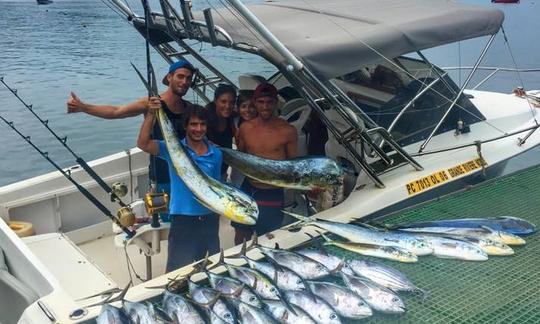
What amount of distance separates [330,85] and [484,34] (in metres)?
2.19

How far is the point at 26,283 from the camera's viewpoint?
13.2 feet

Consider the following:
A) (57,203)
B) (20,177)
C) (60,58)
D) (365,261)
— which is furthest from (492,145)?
(60,58)

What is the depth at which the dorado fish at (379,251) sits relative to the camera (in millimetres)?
4363

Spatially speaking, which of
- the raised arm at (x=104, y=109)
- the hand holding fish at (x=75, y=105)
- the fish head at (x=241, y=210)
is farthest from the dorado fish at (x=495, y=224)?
the hand holding fish at (x=75, y=105)

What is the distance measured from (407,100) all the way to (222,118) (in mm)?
2207

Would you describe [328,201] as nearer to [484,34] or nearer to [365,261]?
[365,261]

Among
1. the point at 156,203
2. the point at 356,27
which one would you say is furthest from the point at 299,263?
the point at 356,27

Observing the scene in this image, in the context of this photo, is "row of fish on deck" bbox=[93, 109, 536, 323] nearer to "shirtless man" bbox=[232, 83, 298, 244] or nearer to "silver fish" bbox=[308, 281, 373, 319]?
"silver fish" bbox=[308, 281, 373, 319]

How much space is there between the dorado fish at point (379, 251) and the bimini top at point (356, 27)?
4.62 feet

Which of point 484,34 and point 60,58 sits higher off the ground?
point 484,34

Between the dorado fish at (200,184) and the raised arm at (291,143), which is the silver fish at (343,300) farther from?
the raised arm at (291,143)

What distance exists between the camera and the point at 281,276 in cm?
388

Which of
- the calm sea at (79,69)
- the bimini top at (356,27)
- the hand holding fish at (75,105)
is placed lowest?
the calm sea at (79,69)

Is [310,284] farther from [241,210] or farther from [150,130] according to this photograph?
[150,130]
